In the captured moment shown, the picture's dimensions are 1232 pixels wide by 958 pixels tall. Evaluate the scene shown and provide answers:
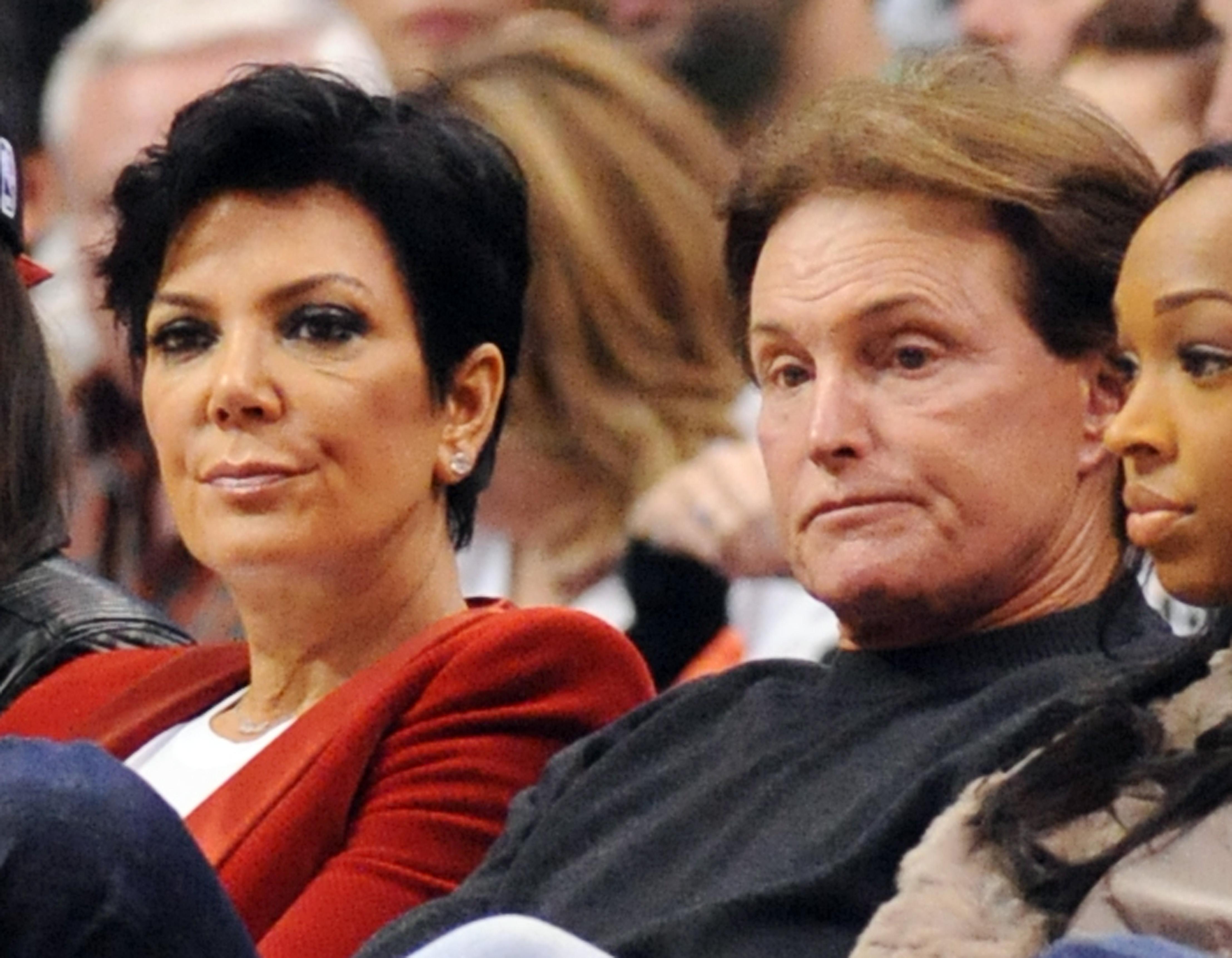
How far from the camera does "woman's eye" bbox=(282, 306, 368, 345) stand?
1991mm

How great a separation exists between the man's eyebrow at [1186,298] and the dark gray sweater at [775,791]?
0.18m

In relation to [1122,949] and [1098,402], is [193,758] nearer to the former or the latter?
[1098,402]

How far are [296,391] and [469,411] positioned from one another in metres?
0.15

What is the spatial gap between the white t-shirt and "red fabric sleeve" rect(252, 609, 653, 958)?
0.14 meters

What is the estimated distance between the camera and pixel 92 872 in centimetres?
132

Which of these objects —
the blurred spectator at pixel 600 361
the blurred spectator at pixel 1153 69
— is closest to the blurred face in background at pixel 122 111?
the blurred spectator at pixel 600 361

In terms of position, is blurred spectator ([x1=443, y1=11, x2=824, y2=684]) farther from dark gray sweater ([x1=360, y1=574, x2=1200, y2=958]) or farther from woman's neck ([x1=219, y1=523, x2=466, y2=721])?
dark gray sweater ([x1=360, y1=574, x2=1200, y2=958])

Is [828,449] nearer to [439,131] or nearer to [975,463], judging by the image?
[975,463]

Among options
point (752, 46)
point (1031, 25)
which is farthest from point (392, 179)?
point (752, 46)

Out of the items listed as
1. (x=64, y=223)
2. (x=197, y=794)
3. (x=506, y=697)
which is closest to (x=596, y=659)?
(x=506, y=697)

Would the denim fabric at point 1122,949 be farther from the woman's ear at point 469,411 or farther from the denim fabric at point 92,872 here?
the woman's ear at point 469,411

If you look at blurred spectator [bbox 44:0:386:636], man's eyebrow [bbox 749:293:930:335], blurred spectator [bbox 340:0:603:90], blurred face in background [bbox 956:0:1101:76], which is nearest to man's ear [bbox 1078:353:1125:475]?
man's eyebrow [bbox 749:293:930:335]

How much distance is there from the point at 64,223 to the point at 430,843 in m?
2.03

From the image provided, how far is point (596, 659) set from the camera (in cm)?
192
